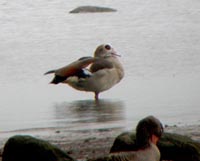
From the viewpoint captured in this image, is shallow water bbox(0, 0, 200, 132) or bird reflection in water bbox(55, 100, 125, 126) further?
shallow water bbox(0, 0, 200, 132)

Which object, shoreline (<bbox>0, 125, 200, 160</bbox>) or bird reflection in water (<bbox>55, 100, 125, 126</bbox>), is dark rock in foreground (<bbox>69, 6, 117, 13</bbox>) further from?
shoreline (<bbox>0, 125, 200, 160</bbox>)

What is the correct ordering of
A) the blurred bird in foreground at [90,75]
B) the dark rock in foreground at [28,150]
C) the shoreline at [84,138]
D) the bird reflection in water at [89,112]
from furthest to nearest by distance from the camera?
the blurred bird in foreground at [90,75], the bird reflection in water at [89,112], the shoreline at [84,138], the dark rock in foreground at [28,150]

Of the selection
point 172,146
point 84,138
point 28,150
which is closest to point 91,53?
point 84,138

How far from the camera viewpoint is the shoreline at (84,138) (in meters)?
8.44

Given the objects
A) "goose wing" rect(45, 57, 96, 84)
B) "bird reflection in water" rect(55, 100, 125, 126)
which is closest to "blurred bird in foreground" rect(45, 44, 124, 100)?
"goose wing" rect(45, 57, 96, 84)

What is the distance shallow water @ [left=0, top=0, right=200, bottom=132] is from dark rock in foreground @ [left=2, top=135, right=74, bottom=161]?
8.04ft

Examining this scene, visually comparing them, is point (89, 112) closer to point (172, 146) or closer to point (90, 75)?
point (90, 75)

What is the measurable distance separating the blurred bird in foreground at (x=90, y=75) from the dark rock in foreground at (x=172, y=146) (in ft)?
15.4

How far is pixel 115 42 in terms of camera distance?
17688 mm

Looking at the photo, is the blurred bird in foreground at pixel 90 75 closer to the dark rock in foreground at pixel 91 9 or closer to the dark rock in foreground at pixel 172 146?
the dark rock in foreground at pixel 172 146

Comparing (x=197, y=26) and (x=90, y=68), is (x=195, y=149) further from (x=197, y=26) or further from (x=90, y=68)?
(x=197, y=26)

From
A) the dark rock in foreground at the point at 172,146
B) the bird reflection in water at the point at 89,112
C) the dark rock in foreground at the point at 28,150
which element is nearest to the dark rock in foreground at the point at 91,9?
the bird reflection in water at the point at 89,112

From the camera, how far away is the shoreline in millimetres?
8438

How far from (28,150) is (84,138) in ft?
5.69
